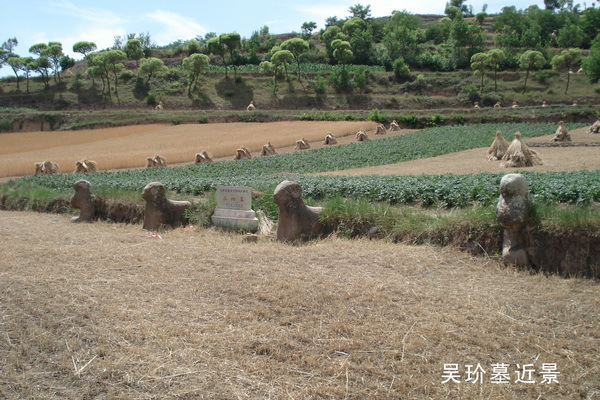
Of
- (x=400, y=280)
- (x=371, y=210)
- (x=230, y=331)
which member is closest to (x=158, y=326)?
(x=230, y=331)

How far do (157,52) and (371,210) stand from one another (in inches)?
3848

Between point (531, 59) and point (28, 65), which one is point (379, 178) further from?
point (28, 65)

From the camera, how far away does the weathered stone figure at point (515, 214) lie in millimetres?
6898

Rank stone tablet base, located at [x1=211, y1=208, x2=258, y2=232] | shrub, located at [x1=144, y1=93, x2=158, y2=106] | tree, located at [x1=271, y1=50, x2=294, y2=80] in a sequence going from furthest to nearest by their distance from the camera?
1. tree, located at [x1=271, y1=50, x2=294, y2=80]
2. shrub, located at [x1=144, y1=93, x2=158, y2=106]
3. stone tablet base, located at [x1=211, y1=208, x2=258, y2=232]

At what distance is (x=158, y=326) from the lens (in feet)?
17.6

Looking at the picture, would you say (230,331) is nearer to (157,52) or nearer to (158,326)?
(158,326)

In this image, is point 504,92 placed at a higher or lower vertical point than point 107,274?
higher

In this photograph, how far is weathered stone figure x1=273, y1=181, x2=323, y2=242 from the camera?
8.88 m

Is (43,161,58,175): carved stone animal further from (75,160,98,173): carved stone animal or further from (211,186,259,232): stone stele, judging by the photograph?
(211,186,259,232): stone stele

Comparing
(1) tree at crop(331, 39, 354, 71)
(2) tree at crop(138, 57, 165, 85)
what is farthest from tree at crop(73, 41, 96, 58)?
(1) tree at crop(331, 39, 354, 71)

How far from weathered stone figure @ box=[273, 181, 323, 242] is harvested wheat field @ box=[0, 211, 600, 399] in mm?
1368

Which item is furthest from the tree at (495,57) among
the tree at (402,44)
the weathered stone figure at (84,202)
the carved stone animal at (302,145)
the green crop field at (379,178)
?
the weathered stone figure at (84,202)

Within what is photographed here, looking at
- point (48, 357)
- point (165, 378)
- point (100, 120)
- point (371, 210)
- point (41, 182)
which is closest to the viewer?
point (165, 378)

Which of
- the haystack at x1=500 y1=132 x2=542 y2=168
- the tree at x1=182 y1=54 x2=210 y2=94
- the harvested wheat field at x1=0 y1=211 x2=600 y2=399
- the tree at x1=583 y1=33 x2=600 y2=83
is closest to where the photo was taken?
the harvested wheat field at x1=0 y1=211 x2=600 y2=399
